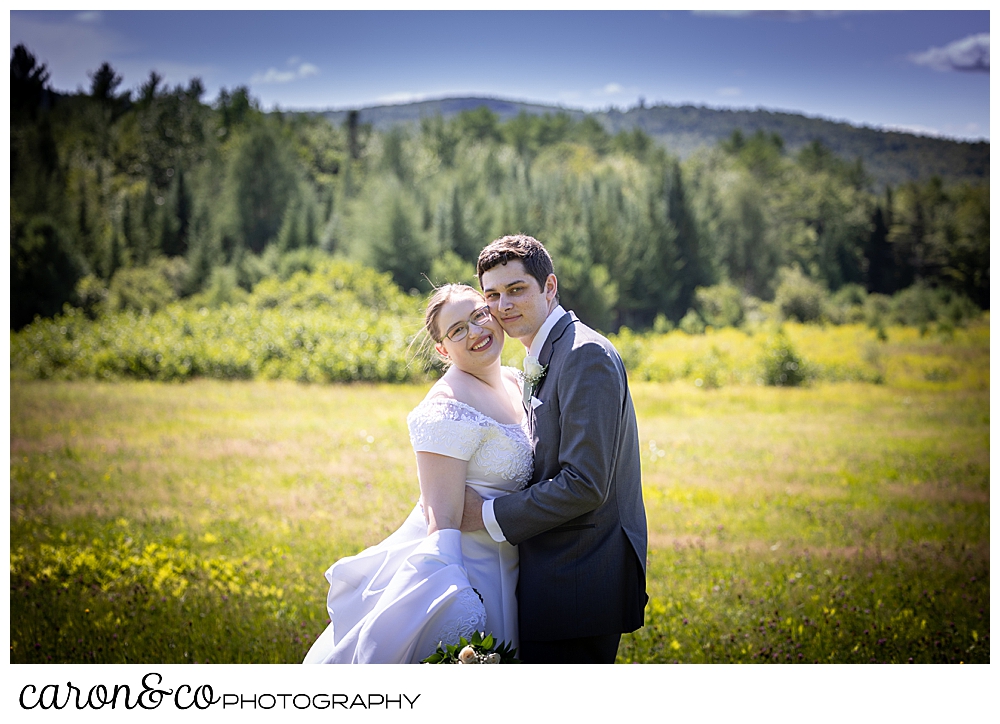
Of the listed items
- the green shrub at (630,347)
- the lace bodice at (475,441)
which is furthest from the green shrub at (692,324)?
the lace bodice at (475,441)

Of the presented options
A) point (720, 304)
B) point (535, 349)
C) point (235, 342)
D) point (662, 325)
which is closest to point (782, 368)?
point (662, 325)

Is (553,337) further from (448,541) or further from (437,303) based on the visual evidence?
(448,541)

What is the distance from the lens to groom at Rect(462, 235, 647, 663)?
2.25m

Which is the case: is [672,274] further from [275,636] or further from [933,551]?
[275,636]

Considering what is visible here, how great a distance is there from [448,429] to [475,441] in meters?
0.09

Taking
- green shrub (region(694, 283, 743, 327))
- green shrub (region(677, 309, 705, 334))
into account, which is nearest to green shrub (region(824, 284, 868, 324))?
green shrub (region(694, 283, 743, 327))

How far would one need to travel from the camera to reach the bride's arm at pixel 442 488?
2.37 metres

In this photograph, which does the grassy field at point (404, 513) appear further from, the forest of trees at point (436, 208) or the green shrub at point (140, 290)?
the forest of trees at point (436, 208)

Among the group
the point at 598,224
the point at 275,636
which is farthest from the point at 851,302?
the point at 275,636

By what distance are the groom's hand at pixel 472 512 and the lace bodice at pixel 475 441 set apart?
4cm

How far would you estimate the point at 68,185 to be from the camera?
14117 millimetres

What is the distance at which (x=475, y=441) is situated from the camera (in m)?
2.35

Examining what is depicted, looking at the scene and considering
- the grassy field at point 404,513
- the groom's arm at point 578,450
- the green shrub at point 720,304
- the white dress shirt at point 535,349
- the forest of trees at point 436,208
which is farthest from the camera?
the green shrub at point 720,304

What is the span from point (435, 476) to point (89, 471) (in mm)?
6361
